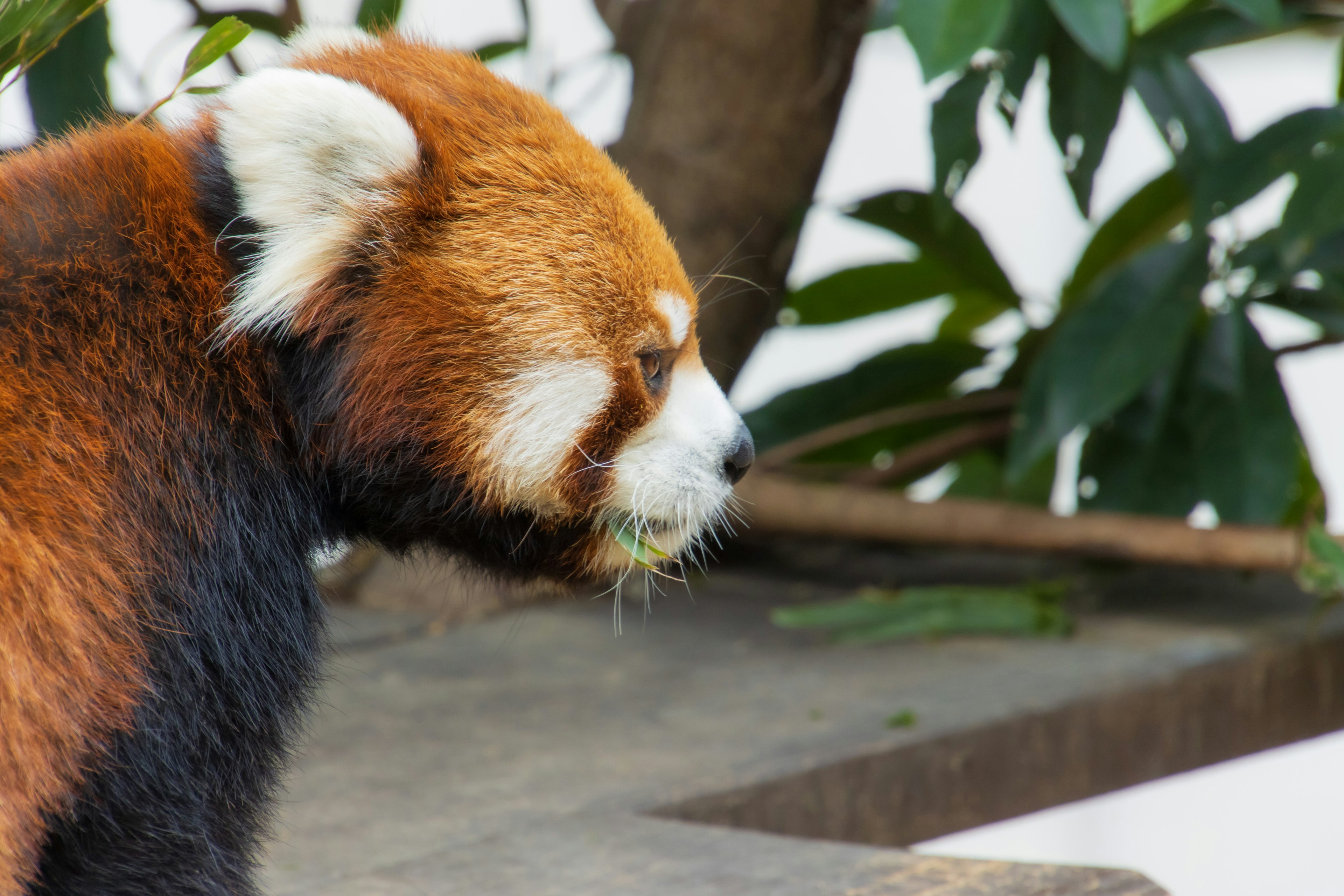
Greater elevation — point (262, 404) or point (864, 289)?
point (262, 404)

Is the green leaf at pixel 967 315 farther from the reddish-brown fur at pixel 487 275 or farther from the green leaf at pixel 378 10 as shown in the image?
the reddish-brown fur at pixel 487 275

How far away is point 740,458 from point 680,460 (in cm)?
7

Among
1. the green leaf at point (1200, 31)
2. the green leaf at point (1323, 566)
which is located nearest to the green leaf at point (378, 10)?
the green leaf at point (1200, 31)

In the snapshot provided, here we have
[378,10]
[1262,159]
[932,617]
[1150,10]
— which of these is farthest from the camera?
[932,617]

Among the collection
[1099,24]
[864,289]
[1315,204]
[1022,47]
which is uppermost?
[1099,24]

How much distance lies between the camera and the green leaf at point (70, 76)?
236 centimetres

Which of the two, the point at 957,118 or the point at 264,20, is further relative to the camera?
the point at 264,20

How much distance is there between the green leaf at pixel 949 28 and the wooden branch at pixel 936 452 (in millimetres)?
1432

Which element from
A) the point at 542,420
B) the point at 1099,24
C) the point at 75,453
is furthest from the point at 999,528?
the point at 75,453

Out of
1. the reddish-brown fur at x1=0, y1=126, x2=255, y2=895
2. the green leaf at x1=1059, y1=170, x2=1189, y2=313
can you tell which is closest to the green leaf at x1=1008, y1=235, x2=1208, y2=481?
the green leaf at x1=1059, y1=170, x2=1189, y2=313

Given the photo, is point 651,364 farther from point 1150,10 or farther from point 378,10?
point 378,10

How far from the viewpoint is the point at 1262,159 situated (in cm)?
268

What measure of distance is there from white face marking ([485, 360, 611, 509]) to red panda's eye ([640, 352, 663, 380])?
6 centimetres

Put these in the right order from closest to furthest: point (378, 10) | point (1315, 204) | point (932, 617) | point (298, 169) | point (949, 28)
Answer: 1. point (298, 169)
2. point (949, 28)
3. point (378, 10)
4. point (1315, 204)
5. point (932, 617)
